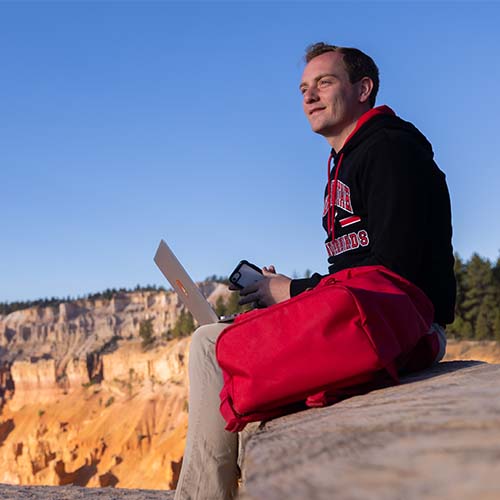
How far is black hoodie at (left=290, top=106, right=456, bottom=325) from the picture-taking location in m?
2.78

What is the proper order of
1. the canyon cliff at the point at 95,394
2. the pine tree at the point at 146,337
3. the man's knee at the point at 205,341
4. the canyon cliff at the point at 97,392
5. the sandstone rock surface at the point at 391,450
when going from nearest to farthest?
the sandstone rock surface at the point at 391,450, the man's knee at the point at 205,341, the canyon cliff at the point at 97,392, the canyon cliff at the point at 95,394, the pine tree at the point at 146,337

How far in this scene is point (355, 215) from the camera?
305 cm

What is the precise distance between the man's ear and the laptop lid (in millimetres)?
1129

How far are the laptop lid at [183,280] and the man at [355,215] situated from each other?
25cm

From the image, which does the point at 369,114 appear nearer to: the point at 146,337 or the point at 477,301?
the point at 477,301

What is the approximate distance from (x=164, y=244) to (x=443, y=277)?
1.25m

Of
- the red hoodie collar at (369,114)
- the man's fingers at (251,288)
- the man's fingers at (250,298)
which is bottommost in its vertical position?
the man's fingers at (250,298)

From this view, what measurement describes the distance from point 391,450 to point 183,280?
1.99 m

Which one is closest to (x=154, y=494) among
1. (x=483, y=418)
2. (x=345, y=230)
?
(x=345, y=230)

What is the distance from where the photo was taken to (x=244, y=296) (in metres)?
3.21

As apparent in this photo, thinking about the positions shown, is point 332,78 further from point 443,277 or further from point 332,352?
point 332,352

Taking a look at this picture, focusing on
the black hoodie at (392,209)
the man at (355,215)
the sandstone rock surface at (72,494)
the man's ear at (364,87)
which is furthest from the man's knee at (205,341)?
the sandstone rock surface at (72,494)

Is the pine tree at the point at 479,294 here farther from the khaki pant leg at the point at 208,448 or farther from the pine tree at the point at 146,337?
the khaki pant leg at the point at 208,448

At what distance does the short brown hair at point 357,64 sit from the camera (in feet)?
10.9
